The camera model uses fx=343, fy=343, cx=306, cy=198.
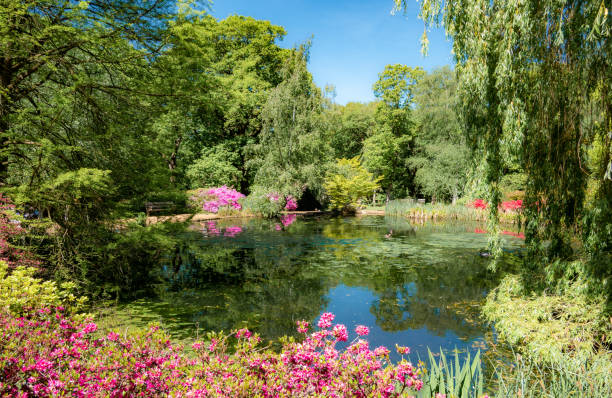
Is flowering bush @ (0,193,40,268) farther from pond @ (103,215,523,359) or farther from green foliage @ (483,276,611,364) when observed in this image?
green foliage @ (483,276,611,364)

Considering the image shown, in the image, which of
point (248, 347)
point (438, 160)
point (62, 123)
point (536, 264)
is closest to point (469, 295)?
point (536, 264)

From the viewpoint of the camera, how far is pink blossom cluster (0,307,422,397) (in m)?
2.22

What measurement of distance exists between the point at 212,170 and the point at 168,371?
79.3ft

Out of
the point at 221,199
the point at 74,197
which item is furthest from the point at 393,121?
the point at 74,197

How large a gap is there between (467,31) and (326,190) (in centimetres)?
2129

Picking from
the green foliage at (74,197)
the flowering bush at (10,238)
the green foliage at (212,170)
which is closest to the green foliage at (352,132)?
the green foliage at (212,170)

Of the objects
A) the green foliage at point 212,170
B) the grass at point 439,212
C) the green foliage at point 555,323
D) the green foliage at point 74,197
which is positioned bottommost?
the green foliage at point 555,323

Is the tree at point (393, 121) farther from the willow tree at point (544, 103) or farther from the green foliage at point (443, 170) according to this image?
the willow tree at point (544, 103)

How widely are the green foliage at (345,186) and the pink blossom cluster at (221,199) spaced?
6.95m

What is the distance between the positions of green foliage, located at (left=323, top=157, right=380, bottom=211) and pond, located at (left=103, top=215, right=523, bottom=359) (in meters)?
12.2

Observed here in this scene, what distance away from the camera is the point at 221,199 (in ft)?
76.9

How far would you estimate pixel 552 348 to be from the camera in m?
4.49

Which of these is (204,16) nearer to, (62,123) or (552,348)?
(62,123)

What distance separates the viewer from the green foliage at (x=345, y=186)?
89.3 ft
